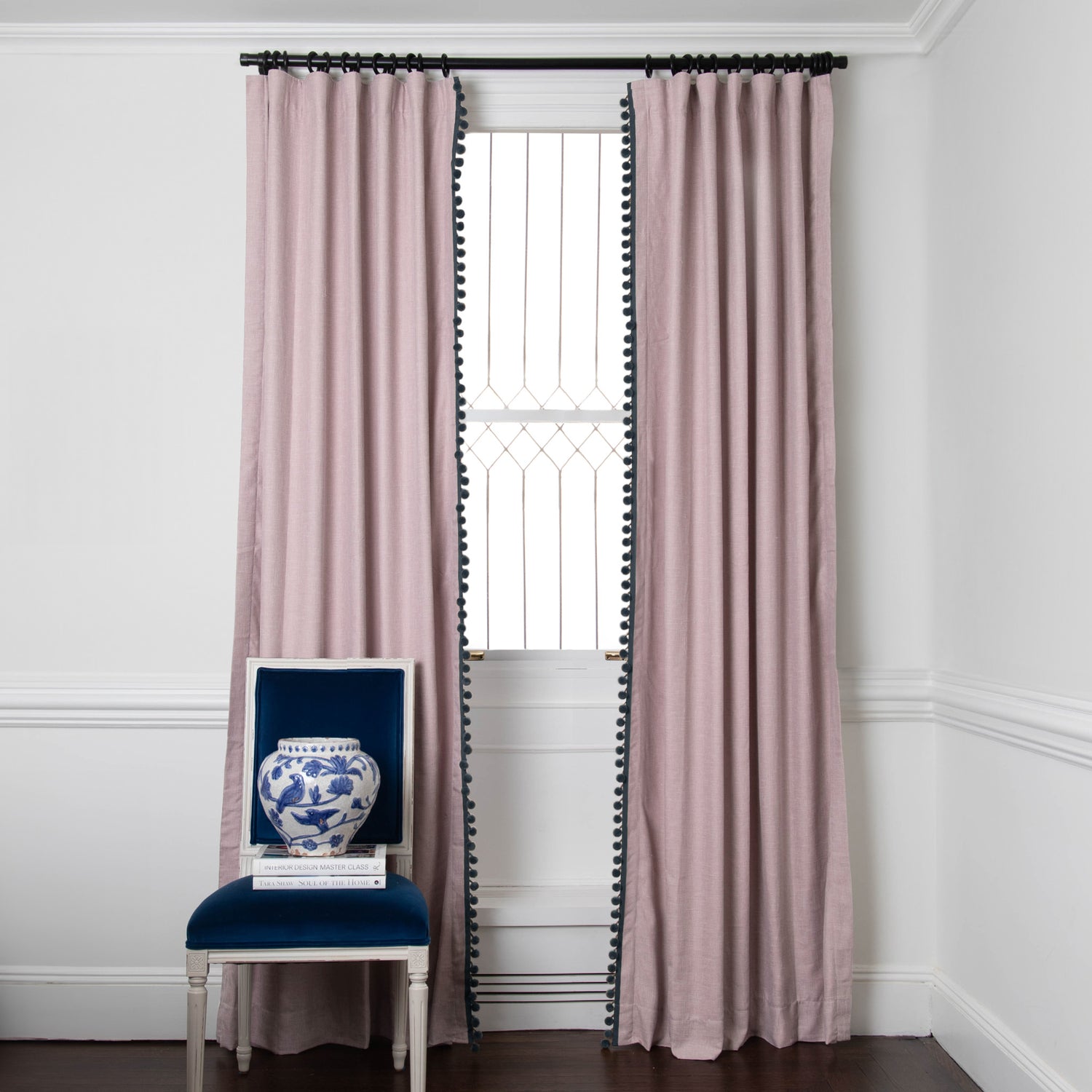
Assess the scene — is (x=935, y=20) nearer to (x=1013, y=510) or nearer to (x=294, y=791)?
(x=1013, y=510)

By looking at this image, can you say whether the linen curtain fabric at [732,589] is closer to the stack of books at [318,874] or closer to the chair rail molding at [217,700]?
the chair rail molding at [217,700]

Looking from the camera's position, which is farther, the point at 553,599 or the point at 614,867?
the point at 553,599

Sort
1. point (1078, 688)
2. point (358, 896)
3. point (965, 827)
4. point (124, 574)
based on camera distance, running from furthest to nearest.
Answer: point (124, 574) → point (965, 827) → point (358, 896) → point (1078, 688)

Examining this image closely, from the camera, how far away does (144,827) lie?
2469 mm

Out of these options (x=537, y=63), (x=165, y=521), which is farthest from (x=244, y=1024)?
(x=537, y=63)

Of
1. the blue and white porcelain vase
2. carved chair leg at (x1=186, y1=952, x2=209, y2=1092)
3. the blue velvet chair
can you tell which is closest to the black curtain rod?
the blue velvet chair

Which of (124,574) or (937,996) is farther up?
(124,574)

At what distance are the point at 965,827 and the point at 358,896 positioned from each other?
147 cm

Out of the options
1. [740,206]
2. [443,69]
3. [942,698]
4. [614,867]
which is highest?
[443,69]

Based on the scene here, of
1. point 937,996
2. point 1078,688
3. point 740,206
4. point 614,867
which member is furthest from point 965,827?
point 740,206

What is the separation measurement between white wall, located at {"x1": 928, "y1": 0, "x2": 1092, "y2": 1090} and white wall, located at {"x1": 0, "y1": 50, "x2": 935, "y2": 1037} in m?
0.12

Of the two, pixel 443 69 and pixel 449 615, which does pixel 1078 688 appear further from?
pixel 443 69

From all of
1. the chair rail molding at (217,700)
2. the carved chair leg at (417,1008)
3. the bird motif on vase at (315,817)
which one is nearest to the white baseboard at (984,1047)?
the chair rail molding at (217,700)

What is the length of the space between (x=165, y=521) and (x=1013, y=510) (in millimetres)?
2077
